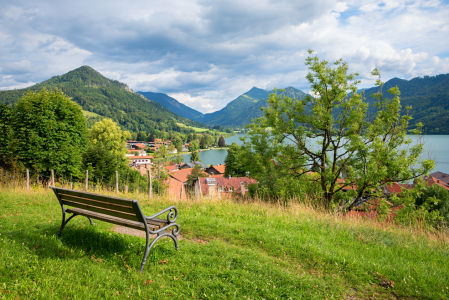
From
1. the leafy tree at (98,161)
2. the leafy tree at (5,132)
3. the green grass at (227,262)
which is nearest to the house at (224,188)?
Result: the green grass at (227,262)

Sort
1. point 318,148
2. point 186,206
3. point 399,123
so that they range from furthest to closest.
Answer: point 318,148
point 399,123
point 186,206

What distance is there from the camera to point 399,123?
13.3 metres

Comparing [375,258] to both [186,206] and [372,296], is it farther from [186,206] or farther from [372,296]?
[186,206]

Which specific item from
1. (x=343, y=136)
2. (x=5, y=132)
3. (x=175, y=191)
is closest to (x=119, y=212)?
(x=343, y=136)

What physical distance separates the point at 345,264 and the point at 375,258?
774 mm

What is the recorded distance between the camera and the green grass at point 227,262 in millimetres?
2932

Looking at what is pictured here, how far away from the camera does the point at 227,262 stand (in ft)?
11.8

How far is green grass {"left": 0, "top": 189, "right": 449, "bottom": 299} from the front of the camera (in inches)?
115

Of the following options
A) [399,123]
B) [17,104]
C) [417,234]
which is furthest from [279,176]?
[17,104]

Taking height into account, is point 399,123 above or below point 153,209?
above

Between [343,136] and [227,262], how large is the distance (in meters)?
12.3

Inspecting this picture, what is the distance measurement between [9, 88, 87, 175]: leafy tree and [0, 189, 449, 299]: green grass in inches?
539

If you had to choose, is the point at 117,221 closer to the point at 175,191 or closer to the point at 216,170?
the point at 175,191

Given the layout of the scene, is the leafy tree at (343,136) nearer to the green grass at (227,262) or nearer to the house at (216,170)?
the green grass at (227,262)
